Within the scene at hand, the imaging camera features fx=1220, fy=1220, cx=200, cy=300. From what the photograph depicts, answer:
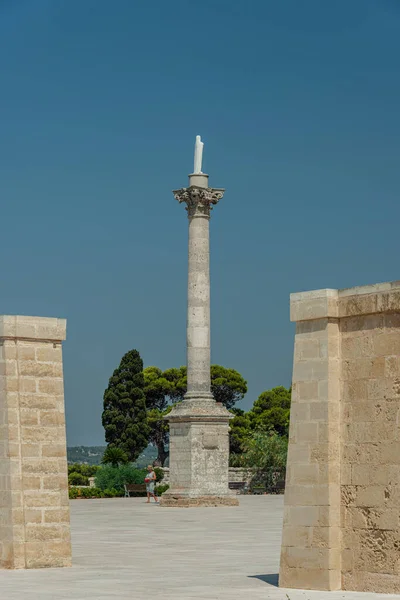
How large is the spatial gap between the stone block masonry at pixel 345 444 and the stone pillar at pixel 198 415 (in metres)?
19.6

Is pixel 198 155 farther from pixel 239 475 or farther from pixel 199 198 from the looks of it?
pixel 239 475

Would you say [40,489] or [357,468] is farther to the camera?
[40,489]

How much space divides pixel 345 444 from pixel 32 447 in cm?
462

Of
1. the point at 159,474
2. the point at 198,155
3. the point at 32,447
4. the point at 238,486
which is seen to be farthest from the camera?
the point at 159,474

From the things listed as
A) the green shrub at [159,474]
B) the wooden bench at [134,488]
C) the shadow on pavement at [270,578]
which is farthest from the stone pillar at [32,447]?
the green shrub at [159,474]

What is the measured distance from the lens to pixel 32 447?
16641 millimetres

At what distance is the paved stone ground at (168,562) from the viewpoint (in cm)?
1364

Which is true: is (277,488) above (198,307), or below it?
below

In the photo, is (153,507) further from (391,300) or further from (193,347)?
(391,300)

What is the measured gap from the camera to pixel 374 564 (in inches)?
542

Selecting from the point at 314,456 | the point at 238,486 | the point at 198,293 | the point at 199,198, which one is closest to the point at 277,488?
the point at 238,486

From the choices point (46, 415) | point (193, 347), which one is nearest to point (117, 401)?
point (193, 347)

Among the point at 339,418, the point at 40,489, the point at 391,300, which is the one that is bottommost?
the point at 40,489

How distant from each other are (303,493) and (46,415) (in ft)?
13.4
